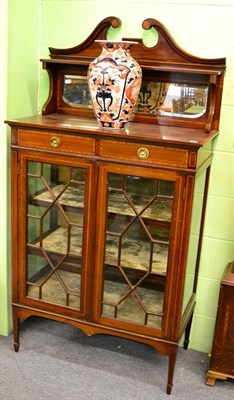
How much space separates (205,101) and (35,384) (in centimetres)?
152

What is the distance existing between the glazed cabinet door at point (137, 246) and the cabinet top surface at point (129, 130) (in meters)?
0.13

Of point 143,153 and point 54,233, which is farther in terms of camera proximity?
point 54,233

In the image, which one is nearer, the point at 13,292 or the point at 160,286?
the point at 160,286

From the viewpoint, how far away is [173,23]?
2248 millimetres

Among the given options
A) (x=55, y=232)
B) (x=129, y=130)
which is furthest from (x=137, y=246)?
(x=129, y=130)

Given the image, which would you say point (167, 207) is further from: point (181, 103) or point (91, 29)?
point (91, 29)

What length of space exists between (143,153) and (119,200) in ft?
0.80

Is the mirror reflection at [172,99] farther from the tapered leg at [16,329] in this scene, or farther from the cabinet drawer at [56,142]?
the tapered leg at [16,329]

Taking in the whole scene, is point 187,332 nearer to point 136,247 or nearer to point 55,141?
point 136,247

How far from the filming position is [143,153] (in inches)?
76.5

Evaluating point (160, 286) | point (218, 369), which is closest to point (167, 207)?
point (160, 286)

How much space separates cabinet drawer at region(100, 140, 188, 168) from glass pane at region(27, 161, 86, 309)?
A: 0.18 meters

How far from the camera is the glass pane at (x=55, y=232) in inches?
84.2

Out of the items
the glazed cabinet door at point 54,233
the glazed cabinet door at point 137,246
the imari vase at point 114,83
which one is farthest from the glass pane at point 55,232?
the imari vase at point 114,83
